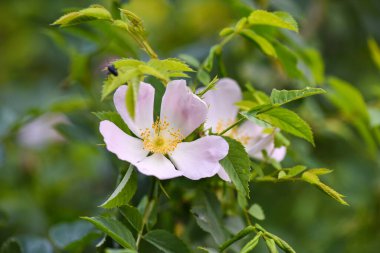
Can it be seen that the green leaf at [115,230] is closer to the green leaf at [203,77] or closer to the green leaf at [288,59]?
the green leaf at [203,77]

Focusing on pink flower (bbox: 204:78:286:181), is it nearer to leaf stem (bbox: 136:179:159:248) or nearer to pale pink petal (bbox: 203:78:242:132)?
pale pink petal (bbox: 203:78:242:132)

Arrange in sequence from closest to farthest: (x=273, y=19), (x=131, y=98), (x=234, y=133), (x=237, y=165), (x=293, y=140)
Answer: (x=131, y=98), (x=237, y=165), (x=273, y=19), (x=234, y=133), (x=293, y=140)

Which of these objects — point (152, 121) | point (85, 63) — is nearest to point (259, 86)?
point (85, 63)

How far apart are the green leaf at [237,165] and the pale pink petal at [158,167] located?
0.08 meters

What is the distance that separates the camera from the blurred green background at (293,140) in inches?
62.7

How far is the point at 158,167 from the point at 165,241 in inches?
4.8

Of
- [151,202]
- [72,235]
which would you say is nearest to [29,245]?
[72,235]

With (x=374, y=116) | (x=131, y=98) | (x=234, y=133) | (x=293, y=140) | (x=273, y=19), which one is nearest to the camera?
(x=131, y=98)

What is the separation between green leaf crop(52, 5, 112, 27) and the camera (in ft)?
3.15

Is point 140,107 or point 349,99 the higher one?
point 140,107

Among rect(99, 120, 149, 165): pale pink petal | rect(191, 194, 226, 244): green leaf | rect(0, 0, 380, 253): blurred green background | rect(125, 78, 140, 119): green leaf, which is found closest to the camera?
rect(125, 78, 140, 119): green leaf

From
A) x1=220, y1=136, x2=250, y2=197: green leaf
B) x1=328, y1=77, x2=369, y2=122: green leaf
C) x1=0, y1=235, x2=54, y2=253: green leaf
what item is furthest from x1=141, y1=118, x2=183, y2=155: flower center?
x1=328, y1=77, x2=369, y2=122: green leaf

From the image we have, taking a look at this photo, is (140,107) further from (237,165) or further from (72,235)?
(72,235)

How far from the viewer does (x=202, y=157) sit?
3.19 ft
